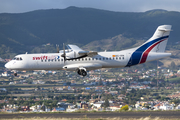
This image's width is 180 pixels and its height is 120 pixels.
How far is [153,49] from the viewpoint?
69.1 metres

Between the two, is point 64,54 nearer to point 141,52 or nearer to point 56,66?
point 56,66

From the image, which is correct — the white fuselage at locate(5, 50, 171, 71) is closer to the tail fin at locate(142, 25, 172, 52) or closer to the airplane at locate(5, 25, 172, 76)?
the airplane at locate(5, 25, 172, 76)

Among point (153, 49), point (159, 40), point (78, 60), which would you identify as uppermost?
point (159, 40)

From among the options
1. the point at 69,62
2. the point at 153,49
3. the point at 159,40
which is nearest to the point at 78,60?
the point at 69,62

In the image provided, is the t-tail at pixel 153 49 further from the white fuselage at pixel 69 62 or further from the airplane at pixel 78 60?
the white fuselage at pixel 69 62

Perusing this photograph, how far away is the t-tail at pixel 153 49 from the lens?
221ft

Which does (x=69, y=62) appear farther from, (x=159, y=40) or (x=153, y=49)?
(x=159, y=40)

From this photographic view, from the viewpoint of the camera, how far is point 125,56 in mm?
66938

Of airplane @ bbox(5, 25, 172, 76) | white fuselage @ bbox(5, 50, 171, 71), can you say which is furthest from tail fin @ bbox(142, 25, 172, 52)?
white fuselage @ bbox(5, 50, 171, 71)

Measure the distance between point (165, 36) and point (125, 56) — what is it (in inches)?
400

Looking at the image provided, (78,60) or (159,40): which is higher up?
(159,40)

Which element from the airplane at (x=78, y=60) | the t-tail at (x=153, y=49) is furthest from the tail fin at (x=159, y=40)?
the airplane at (x=78, y=60)

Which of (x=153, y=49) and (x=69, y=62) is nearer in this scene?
(x=69, y=62)

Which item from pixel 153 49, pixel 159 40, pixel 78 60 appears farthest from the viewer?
pixel 159 40
